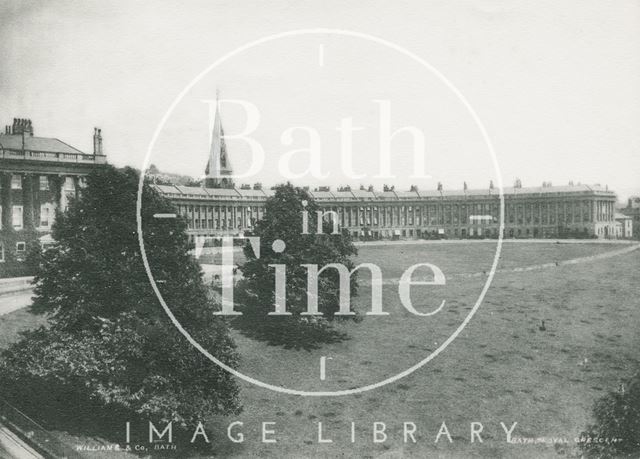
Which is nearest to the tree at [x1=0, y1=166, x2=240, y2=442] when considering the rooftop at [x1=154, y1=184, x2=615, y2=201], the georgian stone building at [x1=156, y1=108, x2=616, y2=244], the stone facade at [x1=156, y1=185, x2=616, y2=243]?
the rooftop at [x1=154, y1=184, x2=615, y2=201]

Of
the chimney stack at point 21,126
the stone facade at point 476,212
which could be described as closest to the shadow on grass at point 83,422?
the chimney stack at point 21,126

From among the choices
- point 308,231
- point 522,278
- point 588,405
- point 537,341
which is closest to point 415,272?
point 522,278

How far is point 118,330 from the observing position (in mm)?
15359

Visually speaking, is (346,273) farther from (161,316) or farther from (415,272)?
(415,272)

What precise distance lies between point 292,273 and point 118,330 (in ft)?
35.4

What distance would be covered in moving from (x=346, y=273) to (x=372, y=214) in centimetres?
4824

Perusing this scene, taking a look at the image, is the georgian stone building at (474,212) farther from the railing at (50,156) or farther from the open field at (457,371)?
the railing at (50,156)

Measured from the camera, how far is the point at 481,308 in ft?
104

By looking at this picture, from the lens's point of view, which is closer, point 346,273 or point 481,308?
point 346,273

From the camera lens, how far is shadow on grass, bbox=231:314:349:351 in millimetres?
25547

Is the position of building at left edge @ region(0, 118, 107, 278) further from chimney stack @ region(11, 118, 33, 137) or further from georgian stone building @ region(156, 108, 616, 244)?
georgian stone building @ region(156, 108, 616, 244)

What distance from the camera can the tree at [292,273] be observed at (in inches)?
989

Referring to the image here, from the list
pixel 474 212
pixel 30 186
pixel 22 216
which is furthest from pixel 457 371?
pixel 474 212

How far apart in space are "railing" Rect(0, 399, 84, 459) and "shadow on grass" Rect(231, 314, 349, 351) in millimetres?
12774
